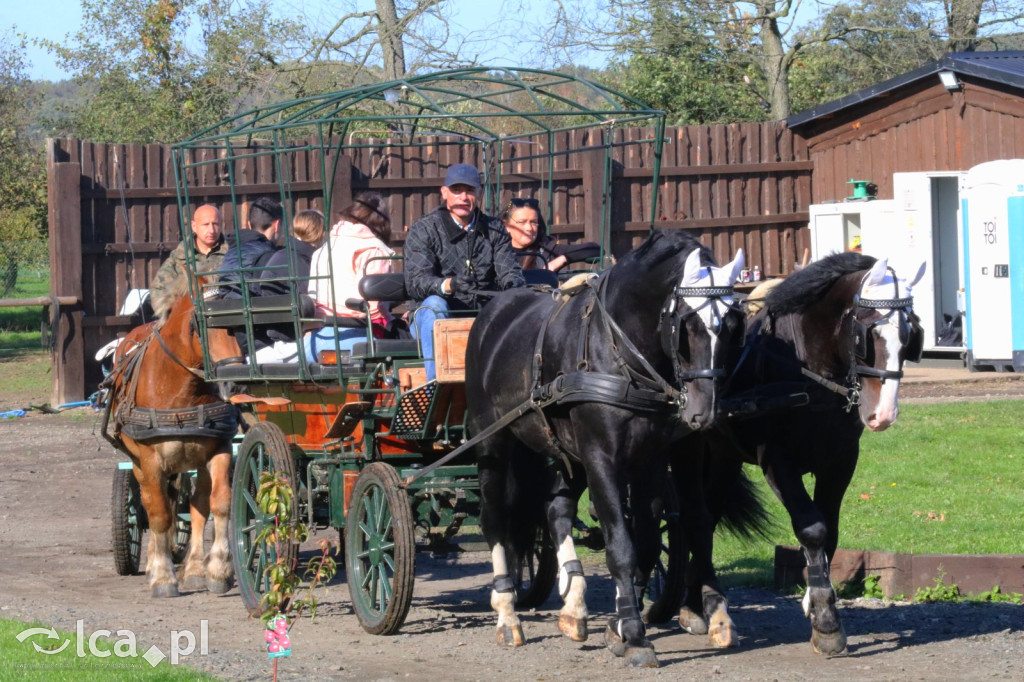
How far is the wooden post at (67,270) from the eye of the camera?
1590 centimetres

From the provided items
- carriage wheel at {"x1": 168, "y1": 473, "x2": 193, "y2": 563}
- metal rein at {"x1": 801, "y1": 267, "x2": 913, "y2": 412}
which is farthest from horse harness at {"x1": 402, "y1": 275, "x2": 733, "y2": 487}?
carriage wheel at {"x1": 168, "y1": 473, "x2": 193, "y2": 563}

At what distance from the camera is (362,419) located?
746cm

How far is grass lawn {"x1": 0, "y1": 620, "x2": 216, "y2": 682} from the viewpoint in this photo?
5.73 m

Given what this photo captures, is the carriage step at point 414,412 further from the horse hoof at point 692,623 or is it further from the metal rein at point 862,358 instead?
the metal rein at point 862,358

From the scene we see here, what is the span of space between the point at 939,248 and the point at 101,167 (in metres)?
11.0

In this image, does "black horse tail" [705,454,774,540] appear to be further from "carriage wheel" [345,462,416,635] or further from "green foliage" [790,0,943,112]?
"green foliage" [790,0,943,112]

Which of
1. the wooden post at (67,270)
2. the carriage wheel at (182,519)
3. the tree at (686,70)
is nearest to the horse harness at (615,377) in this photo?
the carriage wheel at (182,519)

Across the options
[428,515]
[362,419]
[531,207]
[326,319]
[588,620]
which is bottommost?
[588,620]

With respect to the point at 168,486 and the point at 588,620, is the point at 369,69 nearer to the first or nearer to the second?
the point at 168,486

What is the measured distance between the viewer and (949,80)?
691 inches

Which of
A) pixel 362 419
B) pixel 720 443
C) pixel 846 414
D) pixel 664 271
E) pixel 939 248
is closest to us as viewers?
pixel 664 271

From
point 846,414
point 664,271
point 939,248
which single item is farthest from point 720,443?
point 939,248

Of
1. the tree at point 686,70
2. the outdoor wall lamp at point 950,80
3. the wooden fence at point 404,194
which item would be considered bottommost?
the wooden fence at point 404,194

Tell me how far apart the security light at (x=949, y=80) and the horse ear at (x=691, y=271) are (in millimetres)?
12991
